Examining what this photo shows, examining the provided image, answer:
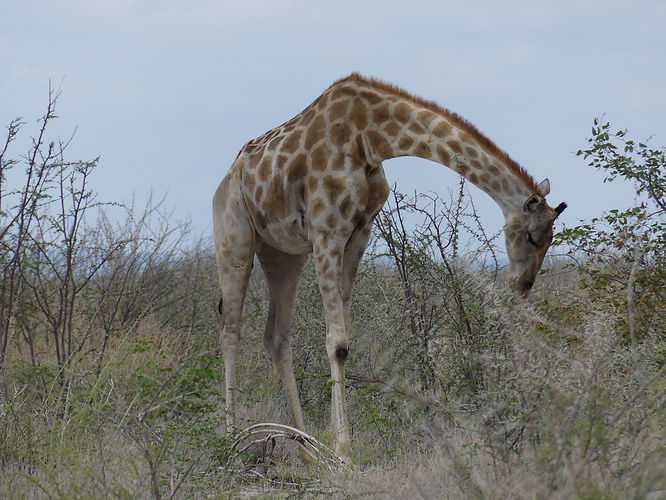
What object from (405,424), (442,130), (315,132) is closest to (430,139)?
(442,130)

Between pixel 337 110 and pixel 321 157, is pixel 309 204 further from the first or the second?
pixel 337 110

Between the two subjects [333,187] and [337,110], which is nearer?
[333,187]

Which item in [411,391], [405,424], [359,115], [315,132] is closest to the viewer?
[411,391]

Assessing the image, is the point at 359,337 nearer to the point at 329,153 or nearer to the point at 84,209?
the point at 329,153

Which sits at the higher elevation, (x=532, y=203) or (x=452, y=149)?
(x=452, y=149)

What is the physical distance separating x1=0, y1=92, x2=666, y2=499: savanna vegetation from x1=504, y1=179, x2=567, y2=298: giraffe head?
21 cm

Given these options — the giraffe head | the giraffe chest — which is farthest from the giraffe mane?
the giraffe chest

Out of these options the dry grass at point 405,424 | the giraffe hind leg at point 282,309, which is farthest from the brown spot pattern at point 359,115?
the dry grass at point 405,424

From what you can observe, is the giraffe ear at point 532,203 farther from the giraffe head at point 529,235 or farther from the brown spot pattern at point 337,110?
the brown spot pattern at point 337,110

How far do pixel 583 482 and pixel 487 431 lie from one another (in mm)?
810

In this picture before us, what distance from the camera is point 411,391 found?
349 cm

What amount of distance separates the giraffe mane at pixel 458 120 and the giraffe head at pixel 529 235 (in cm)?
13

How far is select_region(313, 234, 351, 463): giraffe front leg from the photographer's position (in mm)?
4457

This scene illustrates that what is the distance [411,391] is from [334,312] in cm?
116
